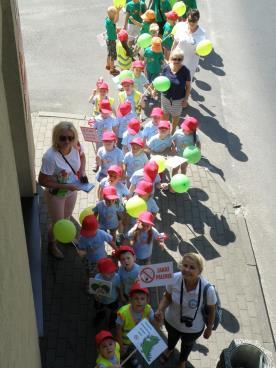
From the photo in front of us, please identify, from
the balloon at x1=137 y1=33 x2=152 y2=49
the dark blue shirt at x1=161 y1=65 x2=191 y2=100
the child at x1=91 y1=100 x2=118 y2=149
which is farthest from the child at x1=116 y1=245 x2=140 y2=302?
the balloon at x1=137 y1=33 x2=152 y2=49

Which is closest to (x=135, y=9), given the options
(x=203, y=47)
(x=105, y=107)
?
(x=203, y=47)

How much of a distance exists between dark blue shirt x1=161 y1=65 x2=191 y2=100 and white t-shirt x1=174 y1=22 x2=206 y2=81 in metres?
1.31

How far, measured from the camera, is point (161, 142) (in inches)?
311

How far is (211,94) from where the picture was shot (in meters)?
11.4

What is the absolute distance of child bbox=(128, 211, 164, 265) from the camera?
6215 mm

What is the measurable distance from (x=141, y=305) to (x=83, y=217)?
1.46 m

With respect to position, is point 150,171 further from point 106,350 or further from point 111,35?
point 111,35

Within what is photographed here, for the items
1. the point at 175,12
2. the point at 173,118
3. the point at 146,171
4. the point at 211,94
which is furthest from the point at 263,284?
the point at 175,12

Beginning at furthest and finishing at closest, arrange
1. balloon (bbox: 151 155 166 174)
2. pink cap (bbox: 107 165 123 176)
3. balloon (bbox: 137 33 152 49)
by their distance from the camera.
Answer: balloon (bbox: 137 33 152 49)
balloon (bbox: 151 155 166 174)
pink cap (bbox: 107 165 123 176)

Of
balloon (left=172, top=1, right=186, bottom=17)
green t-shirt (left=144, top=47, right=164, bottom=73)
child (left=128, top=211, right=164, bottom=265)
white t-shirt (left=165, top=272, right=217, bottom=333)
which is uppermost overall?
balloon (left=172, top=1, right=186, bottom=17)

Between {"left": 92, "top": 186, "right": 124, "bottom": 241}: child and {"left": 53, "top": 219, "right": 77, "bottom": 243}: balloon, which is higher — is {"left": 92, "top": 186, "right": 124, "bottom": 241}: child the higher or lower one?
the higher one

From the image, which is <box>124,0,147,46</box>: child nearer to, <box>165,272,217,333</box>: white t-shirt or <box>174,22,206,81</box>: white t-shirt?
<box>174,22,206,81</box>: white t-shirt

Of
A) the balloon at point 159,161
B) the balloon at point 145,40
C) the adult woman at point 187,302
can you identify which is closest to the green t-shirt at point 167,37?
the balloon at point 145,40

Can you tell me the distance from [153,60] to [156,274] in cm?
565
